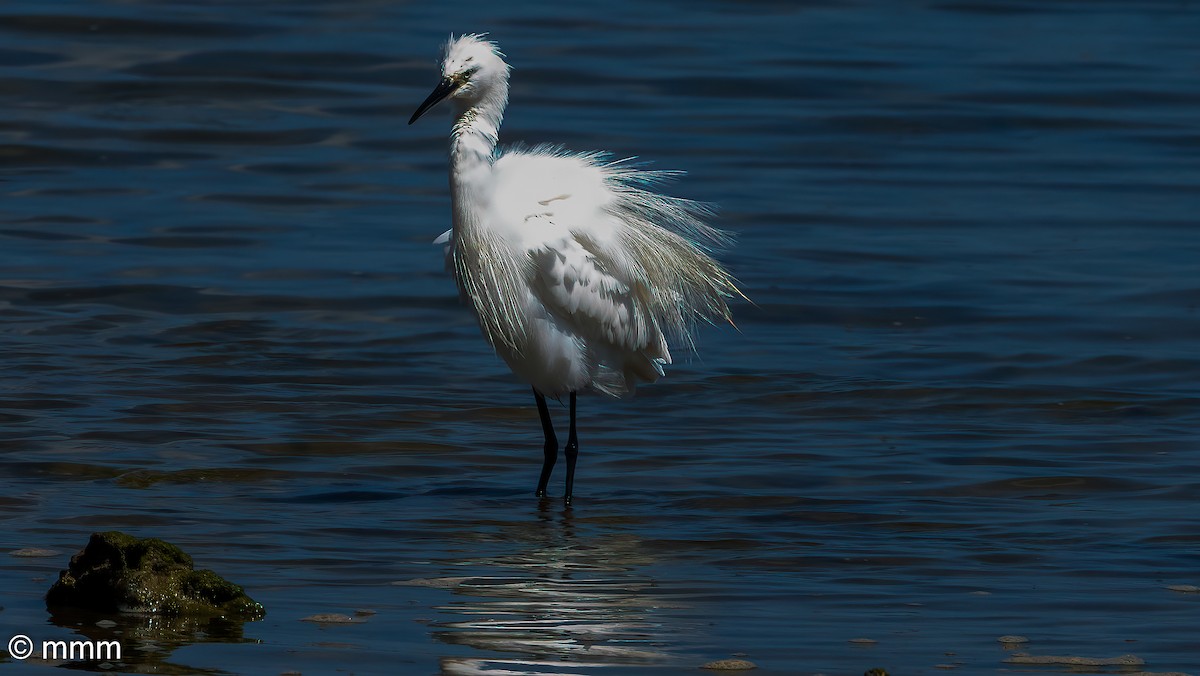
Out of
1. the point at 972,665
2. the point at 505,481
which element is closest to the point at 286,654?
the point at 972,665

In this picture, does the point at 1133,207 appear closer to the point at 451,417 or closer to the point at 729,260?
the point at 729,260

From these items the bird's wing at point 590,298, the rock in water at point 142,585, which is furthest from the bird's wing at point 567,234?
the rock in water at point 142,585

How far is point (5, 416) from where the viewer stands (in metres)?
7.79

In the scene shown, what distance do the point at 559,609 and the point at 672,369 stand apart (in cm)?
431

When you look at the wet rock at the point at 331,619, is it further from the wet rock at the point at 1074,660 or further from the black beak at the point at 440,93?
the black beak at the point at 440,93

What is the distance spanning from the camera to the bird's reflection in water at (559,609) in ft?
15.3

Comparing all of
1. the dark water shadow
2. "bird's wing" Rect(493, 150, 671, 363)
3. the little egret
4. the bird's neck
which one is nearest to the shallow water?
the dark water shadow

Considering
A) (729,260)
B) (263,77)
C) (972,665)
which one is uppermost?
(263,77)

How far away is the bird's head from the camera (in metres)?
6.79

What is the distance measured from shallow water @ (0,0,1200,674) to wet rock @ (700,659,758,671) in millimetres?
112

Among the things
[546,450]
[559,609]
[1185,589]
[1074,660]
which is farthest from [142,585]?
[1185,589]

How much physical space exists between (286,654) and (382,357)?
5041 millimetres

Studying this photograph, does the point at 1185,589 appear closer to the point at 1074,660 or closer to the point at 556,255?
the point at 1074,660

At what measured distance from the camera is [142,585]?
15.8 feet
